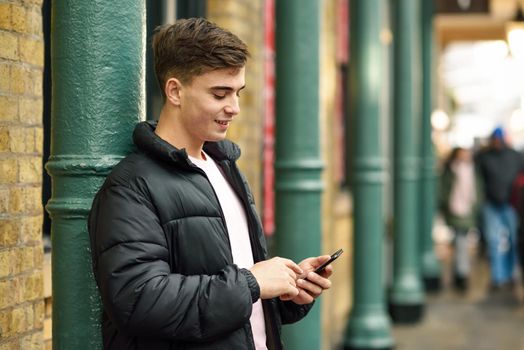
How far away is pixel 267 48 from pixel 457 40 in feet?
55.1

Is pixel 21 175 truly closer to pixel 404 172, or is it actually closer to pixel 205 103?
pixel 205 103

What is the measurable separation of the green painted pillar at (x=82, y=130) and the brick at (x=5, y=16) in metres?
0.71

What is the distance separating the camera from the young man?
2.18 m

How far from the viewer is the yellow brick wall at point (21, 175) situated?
10.5ft

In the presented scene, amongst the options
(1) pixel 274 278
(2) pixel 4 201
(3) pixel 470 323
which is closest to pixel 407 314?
(3) pixel 470 323

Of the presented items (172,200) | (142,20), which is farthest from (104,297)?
(142,20)

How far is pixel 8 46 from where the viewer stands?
10.6 feet

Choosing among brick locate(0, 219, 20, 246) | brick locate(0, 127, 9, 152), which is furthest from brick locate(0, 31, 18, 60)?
brick locate(0, 219, 20, 246)

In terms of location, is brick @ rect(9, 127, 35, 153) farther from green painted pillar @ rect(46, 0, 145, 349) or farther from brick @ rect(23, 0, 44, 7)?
green painted pillar @ rect(46, 0, 145, 349)

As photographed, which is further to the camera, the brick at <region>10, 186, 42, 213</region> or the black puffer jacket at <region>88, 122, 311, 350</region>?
the brick at <region>10, 186, 42, 213</region>

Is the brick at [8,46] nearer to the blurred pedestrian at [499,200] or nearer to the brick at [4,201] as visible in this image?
the brick at [4,201]

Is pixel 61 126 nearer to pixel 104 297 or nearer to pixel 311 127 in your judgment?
pixel 104 297

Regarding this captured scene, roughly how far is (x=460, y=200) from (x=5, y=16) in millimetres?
9058

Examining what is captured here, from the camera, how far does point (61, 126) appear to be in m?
2.51
